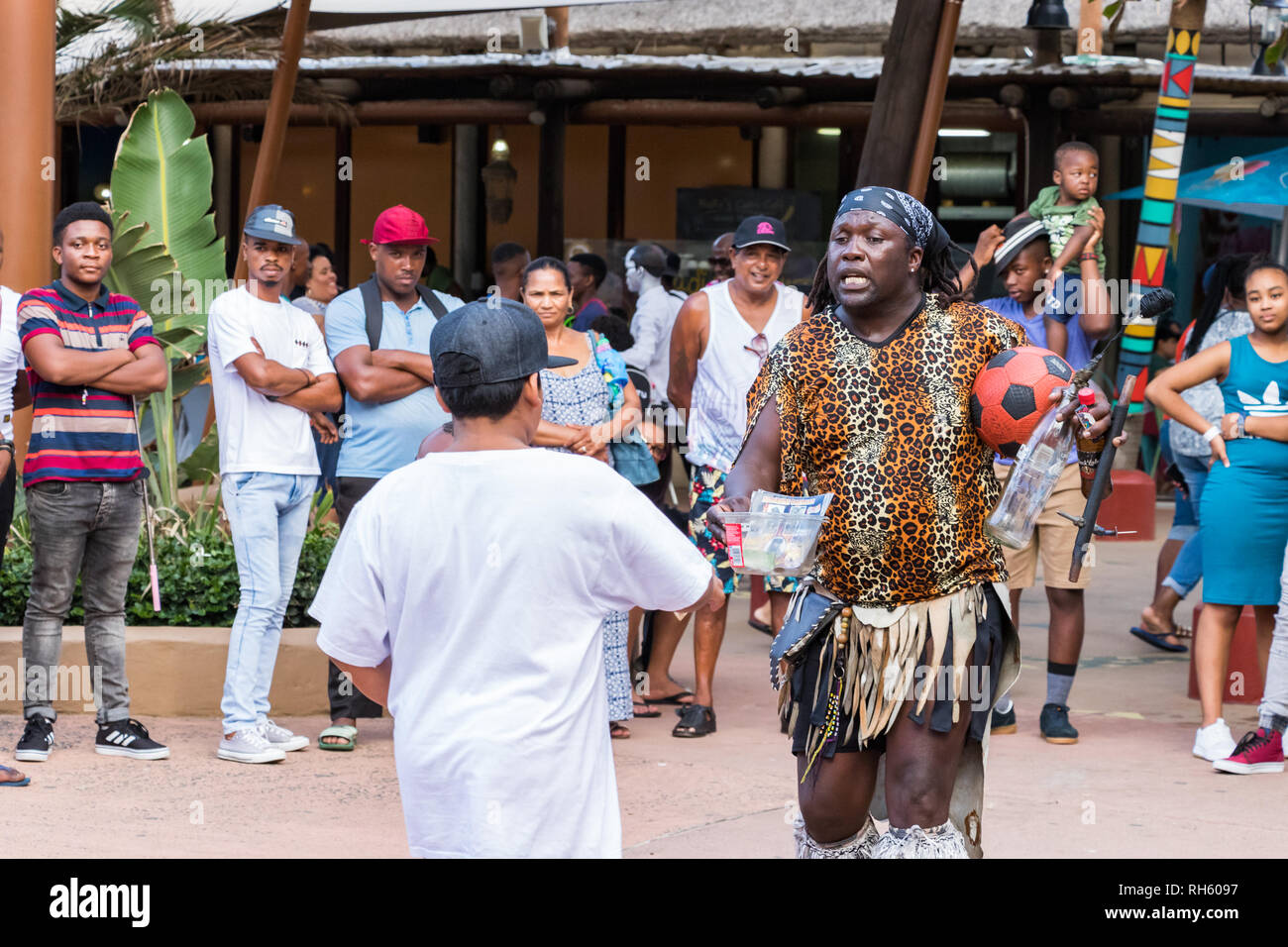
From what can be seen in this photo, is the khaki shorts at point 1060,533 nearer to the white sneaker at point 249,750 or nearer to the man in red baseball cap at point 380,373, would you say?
the man in red baseball cap at point 380,373

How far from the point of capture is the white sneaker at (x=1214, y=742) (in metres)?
6.55

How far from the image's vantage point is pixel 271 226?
6.47 m

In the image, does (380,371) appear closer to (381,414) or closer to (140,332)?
(381,414)

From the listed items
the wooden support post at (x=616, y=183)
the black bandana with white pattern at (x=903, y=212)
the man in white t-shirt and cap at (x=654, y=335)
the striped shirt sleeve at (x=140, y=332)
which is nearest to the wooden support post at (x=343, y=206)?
the wooden support post at (x=616, y=183)

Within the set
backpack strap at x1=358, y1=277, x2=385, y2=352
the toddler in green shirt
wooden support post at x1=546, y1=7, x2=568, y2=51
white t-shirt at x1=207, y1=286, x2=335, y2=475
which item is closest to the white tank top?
the toddler in green shirt

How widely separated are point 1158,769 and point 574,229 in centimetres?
1187

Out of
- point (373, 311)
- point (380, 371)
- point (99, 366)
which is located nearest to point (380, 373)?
point (380, 371)

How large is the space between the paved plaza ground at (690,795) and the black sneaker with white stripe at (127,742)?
0.16 feet

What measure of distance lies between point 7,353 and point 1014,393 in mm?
3788

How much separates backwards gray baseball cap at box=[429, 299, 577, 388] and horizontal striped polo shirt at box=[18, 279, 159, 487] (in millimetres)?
3297

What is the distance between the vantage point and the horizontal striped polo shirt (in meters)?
6.07

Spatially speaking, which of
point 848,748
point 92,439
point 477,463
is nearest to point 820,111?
point 92,439

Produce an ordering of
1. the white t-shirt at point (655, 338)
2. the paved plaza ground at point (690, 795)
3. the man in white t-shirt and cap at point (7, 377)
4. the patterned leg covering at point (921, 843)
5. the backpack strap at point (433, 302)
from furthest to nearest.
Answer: the white t-shirt at point (655, 338), the backpack strap at point (433, 302), the man in white t-shirt and cap at point (7, 377), the paved plaza ground at point (690, 795), the patterned leg covering at point (921, 843)

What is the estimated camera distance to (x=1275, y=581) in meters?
6.82
